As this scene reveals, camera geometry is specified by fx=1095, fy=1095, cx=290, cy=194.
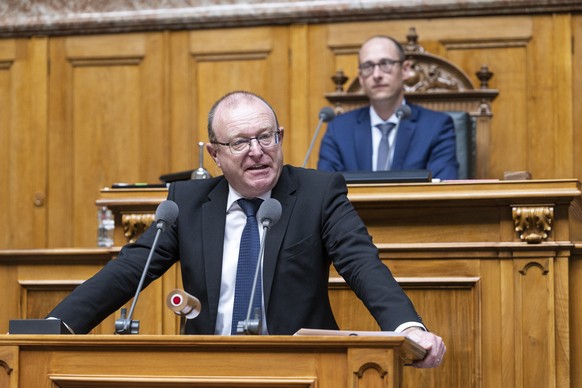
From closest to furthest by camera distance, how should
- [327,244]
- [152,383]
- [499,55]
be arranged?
[152,383] < [327,244] < [499,55]

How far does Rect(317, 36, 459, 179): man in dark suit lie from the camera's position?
511 centimetres

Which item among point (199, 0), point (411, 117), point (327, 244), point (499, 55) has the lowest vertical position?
point (327, 244)

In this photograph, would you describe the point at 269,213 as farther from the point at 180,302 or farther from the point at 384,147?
the point at 384,147

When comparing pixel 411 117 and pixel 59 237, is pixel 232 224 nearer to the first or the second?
pixel 411 117

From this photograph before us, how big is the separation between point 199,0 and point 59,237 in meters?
1.62

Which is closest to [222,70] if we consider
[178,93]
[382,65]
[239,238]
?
[178,93]

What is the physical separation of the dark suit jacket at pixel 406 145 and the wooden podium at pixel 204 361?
257cm

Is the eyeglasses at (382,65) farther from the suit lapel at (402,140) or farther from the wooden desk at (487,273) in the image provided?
the wooden desk at (487,273)

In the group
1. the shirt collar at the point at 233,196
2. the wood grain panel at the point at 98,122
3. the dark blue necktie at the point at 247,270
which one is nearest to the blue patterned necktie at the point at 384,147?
the wood grain panel at the point at 98,122

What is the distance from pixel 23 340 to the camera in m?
2.53

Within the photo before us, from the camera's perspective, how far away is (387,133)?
525cm

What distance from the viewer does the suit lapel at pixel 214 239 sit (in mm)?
3102

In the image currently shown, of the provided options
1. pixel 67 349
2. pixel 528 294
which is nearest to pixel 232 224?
pixel 67 349

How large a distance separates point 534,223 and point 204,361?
5.58 ft
